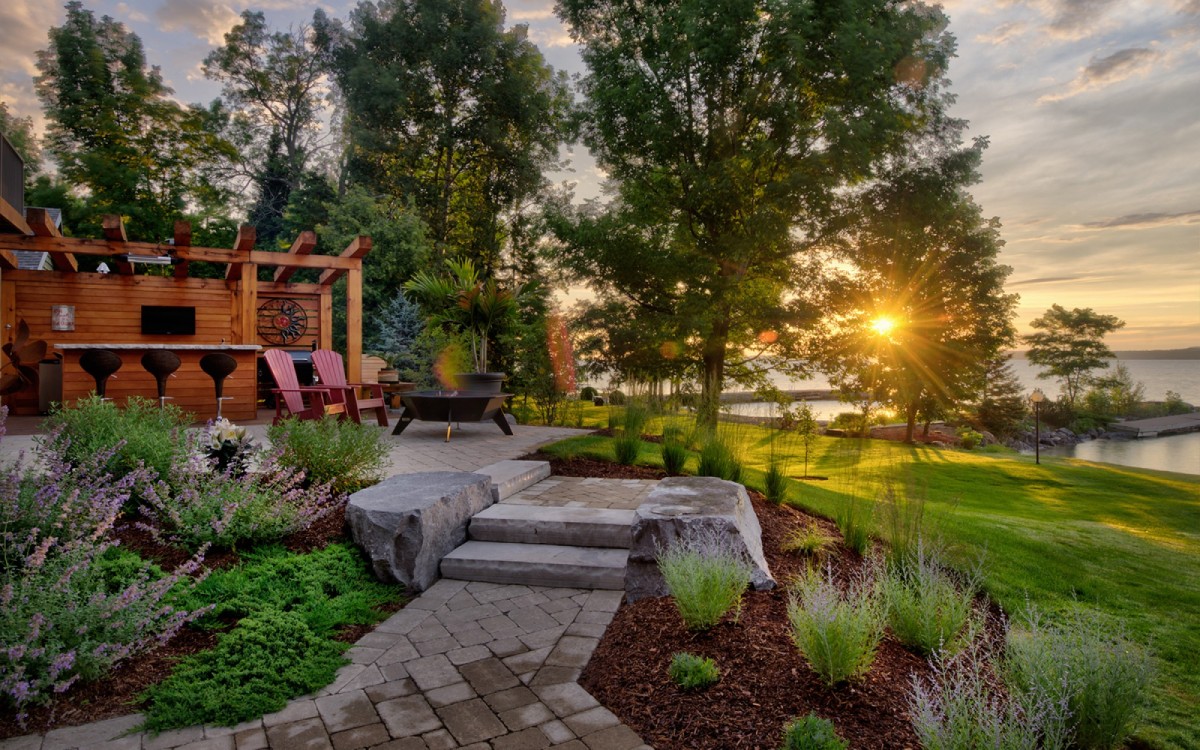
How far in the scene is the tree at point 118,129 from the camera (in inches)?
766

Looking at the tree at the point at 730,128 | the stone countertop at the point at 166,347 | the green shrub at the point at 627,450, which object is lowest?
the green shrub at the point at 627,450

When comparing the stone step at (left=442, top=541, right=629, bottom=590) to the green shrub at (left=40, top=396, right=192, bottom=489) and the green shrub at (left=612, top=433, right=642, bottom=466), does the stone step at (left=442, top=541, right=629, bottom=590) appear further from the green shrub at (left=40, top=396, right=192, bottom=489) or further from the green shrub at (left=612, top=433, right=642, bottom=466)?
the green shrub at (left=612, top=433, right=642, bottom=466)

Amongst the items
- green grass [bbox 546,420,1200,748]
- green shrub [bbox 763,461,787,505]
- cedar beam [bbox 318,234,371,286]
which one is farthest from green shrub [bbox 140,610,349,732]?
cedar beam [bbox 318,234,371,286]

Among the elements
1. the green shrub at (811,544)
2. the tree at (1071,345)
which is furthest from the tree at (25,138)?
the tree at (1071,345)

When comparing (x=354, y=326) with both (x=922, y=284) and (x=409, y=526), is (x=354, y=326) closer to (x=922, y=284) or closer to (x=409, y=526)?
(x=409, y=526)

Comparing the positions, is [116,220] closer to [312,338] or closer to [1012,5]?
[312,338]

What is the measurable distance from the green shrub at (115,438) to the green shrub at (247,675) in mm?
1638

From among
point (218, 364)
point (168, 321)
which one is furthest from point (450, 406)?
point (168, 321)

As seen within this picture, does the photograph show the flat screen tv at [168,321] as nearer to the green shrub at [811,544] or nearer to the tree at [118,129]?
the tree at [118,129]

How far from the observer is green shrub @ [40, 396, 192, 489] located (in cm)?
386

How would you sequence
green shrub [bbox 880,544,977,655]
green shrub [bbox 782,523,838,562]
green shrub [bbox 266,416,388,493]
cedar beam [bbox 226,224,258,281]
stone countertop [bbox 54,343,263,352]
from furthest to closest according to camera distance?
1. cedar beam [bbox 226,224,258,281]
2. stone countertop [bbox 54,343,263,352]
3. green shrub [bbox 266,416,388,493]
4. green shrub [bbox 782,523,838,562]
5. green shrub [bbox 880,544,977,655]

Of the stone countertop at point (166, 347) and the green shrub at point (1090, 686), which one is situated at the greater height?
the stone countertop at point (166, 347)

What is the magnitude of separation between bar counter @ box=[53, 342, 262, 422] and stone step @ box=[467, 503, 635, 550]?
21.2ft

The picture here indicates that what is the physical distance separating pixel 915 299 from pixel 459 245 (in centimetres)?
1380
